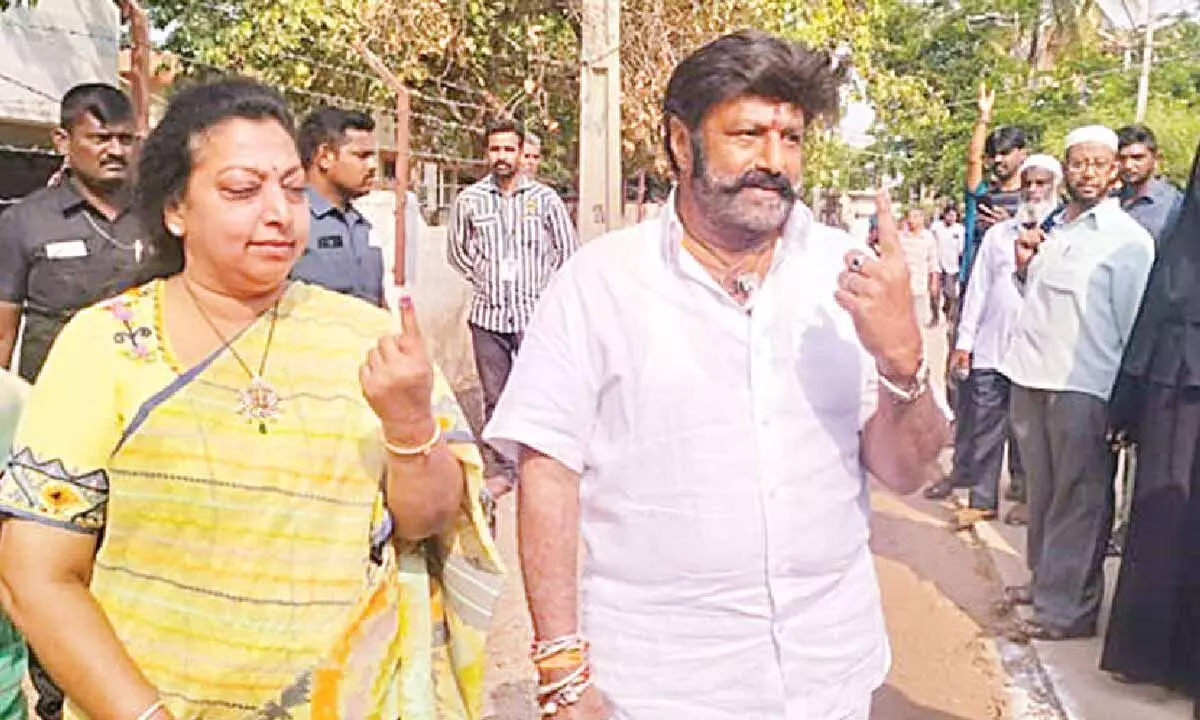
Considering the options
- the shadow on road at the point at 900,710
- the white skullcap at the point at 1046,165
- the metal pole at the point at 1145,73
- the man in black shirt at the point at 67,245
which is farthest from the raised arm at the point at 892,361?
the metal pole at the point at 1145,73

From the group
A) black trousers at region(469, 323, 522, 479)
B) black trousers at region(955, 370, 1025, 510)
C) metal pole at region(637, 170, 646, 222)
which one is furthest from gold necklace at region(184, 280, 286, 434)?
metal pole at region(637, 170, 646, 222)

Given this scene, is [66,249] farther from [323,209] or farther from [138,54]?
[138,54]

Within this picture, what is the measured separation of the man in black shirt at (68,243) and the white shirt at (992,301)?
14.4ft

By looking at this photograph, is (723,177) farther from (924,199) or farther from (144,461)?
(924,199)

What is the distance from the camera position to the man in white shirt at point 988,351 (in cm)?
710

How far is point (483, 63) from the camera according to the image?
45.5 feet

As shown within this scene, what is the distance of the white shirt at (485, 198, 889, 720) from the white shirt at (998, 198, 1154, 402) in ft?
10.2

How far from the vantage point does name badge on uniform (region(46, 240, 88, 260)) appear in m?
4.22

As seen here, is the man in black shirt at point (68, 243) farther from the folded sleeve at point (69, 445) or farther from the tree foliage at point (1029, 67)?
the tree foliage at point (1029, 67)

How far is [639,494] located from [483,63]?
11967mm

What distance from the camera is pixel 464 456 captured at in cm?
225

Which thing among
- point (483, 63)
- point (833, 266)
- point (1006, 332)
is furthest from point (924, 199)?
point (833, 266)

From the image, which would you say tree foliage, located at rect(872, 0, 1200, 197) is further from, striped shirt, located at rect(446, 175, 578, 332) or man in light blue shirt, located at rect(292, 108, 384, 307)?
man in light blue shirt, located at rect(292, 108, 384, 307)

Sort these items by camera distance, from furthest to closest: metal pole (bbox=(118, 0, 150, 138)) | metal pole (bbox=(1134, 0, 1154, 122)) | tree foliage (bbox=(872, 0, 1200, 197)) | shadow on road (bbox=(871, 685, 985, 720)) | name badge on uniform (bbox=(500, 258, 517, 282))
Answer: tree foliage (bbox=(872, 0, 1200, 197)), metal pole (bbox=(1134, 0, 1154, 122)), name badge on uniform (bbox=(500, 258, 517, 282)), metal pole (bbox=(118, 0, 150, 138)), shadow on road (bbox=(871, 685, 985, 720))
